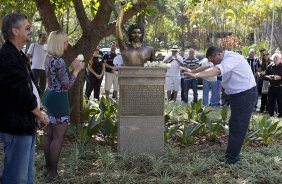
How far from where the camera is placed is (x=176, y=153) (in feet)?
21.9

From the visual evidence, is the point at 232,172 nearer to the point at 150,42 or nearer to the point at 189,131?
the point at 189,131

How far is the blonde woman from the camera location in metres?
5.10

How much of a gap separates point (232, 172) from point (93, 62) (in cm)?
800

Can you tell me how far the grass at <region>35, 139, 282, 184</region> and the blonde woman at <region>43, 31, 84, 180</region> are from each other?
19.0 inches

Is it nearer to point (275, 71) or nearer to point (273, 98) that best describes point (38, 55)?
point (275, 71)

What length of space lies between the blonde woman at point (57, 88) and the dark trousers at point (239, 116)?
2244 millimetres

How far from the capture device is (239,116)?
242 inches

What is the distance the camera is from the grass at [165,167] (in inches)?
221

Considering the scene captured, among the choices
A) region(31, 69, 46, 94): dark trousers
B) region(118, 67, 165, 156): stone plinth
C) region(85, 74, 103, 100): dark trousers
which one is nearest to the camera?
region(118, 67, 165, 156): stone plinth

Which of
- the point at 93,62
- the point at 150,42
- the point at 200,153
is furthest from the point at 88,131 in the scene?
the point at 150,42

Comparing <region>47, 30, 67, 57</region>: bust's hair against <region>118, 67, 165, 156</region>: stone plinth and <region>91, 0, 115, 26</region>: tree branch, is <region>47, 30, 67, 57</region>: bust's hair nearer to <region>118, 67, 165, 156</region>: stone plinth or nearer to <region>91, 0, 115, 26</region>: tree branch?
<region>118, 67, 165, 156</region>: stone plinth

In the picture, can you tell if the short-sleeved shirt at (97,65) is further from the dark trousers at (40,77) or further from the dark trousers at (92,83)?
the dark trousers at (40,77)

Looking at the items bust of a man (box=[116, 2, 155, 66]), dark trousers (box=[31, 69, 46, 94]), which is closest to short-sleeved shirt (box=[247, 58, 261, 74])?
dark trousers (box=[31, 69, 46, 94])

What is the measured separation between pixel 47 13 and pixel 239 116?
13.3 ft
